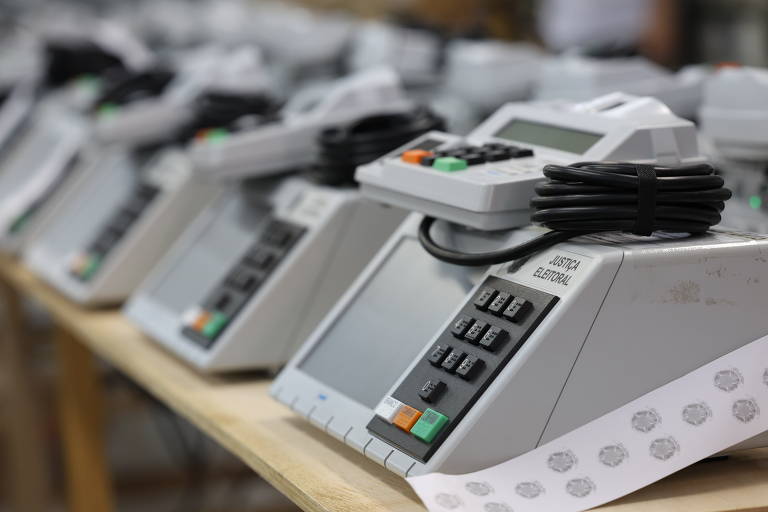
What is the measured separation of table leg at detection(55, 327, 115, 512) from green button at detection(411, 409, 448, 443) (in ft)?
4.80

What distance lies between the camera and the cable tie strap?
967 mm

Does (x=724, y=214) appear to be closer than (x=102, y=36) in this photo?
Yes

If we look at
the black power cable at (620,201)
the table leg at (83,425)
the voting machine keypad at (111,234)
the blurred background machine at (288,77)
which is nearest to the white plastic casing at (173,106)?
the blurred background machine at (288,77)

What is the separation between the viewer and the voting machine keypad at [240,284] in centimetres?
143

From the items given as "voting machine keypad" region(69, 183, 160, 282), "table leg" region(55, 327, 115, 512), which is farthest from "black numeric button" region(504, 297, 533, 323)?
"table leg" region(55, 327, 115, 512)

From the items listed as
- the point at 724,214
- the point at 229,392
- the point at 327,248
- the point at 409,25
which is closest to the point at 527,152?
the point at 724,214

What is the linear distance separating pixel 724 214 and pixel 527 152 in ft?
0.87

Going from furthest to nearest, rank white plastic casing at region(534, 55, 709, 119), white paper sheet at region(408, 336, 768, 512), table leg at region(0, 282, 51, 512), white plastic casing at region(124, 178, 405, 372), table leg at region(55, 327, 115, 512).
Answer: table leg at region(0, 282, 51, 512) → table leg at region(55, 327, 115, 512) → white plastic casing at region(534, 55, 709, 119) → white plastic casing at region(124, 178, 405, 372) → white paper sheet at region(408, 336, 768, 512)

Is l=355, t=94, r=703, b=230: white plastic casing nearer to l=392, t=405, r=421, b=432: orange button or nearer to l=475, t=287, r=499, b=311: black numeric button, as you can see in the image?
l=475, t=287, r=499, b=311: black numeric button

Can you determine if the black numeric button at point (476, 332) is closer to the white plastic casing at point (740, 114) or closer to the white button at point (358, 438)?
the white button at point (358, 438)

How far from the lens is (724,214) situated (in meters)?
1.24

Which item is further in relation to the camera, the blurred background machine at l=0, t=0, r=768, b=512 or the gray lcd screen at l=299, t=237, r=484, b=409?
the blurred background machine at l=0, t=0, r=768, b=512

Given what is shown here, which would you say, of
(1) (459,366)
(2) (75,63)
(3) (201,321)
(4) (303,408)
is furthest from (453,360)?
(2) (75,63)

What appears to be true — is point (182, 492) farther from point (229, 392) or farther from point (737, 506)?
point (737, 506)
